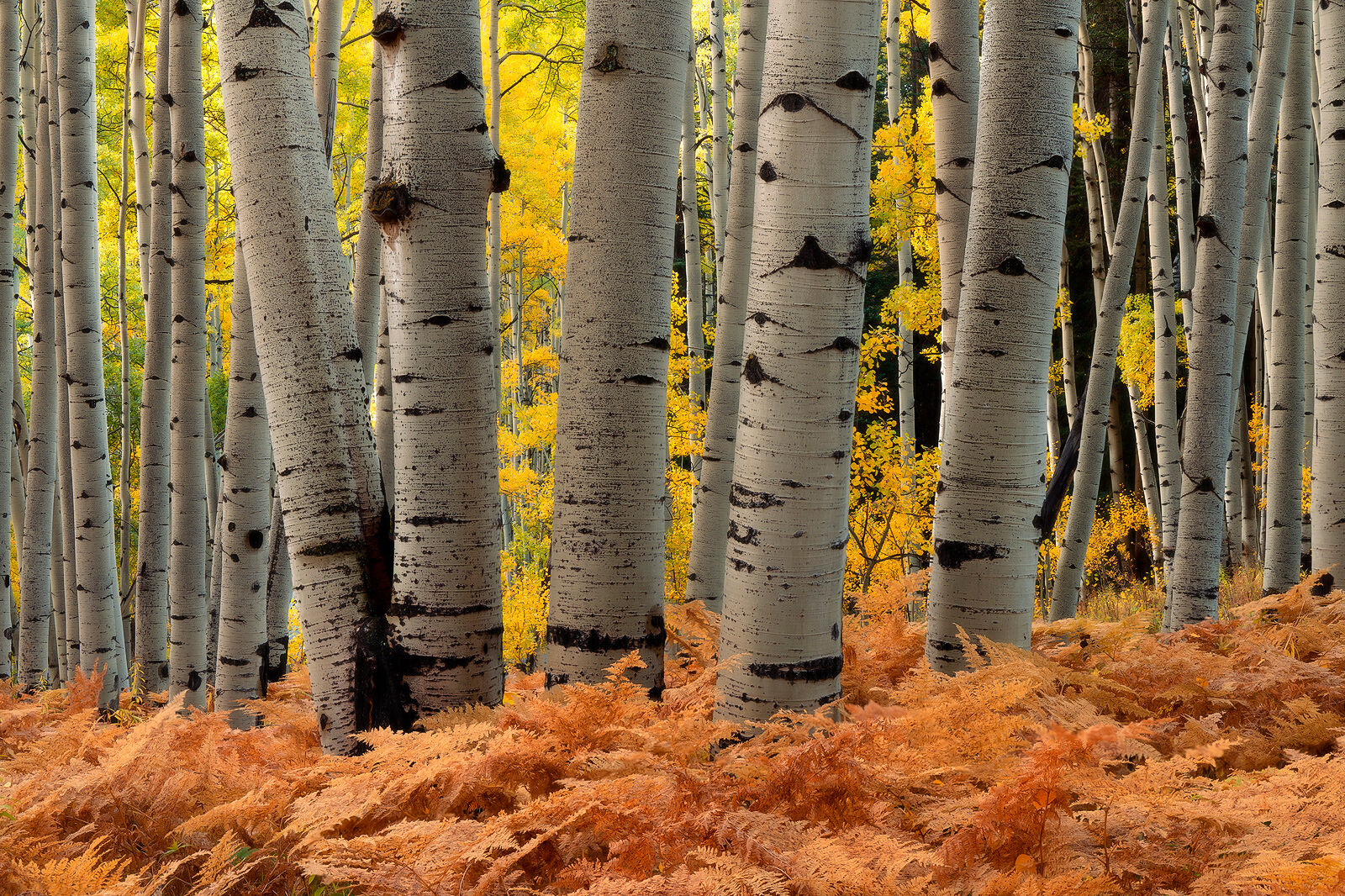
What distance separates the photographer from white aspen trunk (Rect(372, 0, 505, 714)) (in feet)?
6.68

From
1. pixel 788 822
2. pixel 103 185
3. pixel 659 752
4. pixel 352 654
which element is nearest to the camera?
pixel 788 822

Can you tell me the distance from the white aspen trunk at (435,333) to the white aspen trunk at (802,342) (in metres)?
0.64

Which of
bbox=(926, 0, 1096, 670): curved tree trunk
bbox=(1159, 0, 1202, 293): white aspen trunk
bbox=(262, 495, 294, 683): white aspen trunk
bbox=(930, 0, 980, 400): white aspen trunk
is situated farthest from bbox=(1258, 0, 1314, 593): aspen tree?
bbox=(262, 495, 294, 683): white aspen trunk

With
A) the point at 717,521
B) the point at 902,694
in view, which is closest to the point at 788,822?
the point at 902,694

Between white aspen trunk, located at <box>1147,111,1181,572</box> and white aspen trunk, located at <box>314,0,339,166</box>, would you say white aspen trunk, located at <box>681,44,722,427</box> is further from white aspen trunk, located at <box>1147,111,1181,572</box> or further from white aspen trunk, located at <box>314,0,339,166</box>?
white aspen trunk, located at <box>314,0,339,166</box>

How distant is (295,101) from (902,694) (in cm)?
192

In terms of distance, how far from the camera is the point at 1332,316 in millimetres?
3777

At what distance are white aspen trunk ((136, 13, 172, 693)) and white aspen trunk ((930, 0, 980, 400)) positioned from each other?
3823 mm

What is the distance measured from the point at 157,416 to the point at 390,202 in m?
3.55

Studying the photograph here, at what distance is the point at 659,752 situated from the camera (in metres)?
1.62

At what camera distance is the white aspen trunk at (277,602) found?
4.13 metres

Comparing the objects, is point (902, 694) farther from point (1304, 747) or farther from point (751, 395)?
A: point (1304, 747)

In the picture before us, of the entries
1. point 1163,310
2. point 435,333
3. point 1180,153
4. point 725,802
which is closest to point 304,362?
point 435,333

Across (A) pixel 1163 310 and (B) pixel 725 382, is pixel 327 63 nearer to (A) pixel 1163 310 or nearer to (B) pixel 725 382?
(B) pixel 725 382
